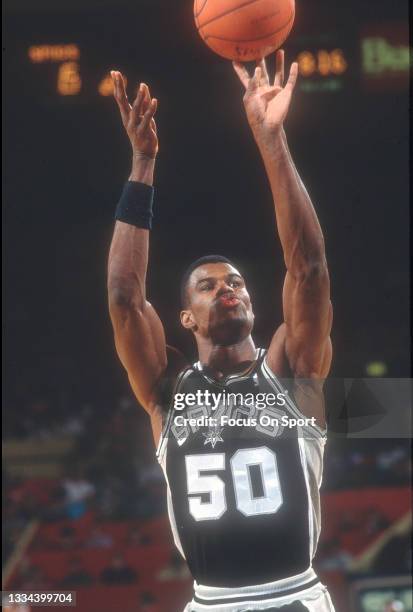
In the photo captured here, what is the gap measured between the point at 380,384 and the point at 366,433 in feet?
0.89

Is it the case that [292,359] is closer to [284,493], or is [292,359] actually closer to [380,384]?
[284,493]

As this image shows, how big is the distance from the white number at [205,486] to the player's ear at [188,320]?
0.52 metres

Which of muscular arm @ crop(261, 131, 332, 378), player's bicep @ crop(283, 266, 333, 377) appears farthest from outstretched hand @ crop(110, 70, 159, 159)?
player's bicep @ crop(283, 266, 333, 377)

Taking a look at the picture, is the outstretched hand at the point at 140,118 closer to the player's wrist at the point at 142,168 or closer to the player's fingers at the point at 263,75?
the player's wrist at the point at 142,168

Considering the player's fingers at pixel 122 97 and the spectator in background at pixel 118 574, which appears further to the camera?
the spectator in background at pixel 118 574

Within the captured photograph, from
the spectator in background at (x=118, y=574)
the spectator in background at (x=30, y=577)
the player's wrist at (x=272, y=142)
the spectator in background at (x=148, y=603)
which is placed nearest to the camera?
the player's wrist at (x=272, y=142)

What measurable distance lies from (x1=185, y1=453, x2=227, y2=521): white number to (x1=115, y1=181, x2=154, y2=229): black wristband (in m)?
0.95

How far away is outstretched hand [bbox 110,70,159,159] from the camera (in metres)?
3.88

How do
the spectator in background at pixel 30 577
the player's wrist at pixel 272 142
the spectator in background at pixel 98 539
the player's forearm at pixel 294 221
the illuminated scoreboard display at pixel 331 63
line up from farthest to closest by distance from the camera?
the spectator in background at pixel 98 539
the spectator in background at pixel 30 577
the illuminated scoreboard display at pixel 331 63
the player's wrist at pixel 272 142
the player's forearm at pixel 294 221

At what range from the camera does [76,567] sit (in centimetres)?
704

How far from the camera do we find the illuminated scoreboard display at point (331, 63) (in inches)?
241

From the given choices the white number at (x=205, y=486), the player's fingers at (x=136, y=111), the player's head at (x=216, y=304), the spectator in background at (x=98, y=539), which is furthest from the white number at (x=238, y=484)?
the spectator in background at (x=98, y=539)

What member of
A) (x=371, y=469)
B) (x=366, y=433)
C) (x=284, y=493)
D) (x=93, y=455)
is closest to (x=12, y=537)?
(x=93, y=455)

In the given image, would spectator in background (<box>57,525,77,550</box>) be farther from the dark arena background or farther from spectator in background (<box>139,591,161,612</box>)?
spectator in background (<box>139,591,161,612</box>)
